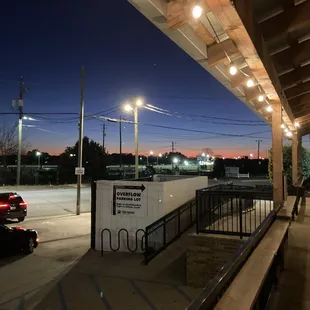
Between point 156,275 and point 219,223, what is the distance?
6.44 feet

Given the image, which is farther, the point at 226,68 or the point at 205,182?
the point at 205,182

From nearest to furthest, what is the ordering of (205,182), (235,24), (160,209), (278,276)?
(235,24), (278,276), (160,209), (205,182)

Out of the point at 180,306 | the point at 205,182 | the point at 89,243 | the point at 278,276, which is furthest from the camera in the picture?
the point at 205,182

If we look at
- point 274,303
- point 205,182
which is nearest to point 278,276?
point 274,303

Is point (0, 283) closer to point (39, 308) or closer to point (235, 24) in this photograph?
point (39, 308)

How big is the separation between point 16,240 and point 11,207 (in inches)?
224

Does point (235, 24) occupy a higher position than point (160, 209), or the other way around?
point (235, 24)

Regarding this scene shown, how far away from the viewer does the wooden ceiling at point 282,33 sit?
4312 millimetres

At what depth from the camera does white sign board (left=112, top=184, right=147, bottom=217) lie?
10727 mm

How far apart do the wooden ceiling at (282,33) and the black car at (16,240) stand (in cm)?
854

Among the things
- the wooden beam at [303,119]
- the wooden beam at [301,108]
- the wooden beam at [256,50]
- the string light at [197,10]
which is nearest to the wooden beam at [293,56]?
the wooden beam at [256,50]

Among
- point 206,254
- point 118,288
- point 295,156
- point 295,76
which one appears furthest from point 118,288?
point 295,156

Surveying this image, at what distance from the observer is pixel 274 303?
12.4ft

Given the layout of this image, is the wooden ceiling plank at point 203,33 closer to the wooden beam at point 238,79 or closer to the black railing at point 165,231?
the wooden beam at point 238,79
